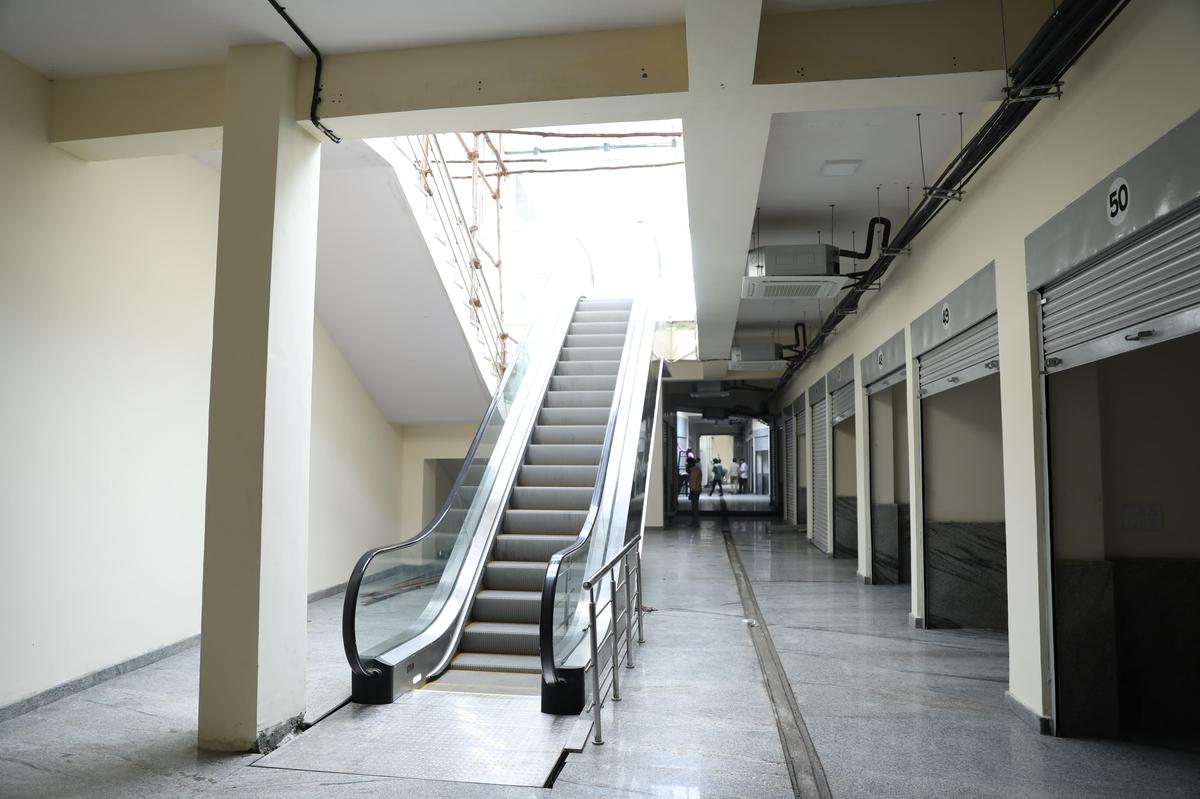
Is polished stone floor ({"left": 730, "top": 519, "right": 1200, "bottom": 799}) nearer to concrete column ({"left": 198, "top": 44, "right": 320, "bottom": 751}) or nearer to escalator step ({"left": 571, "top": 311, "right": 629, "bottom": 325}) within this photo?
concrete column ({"left": 198, "top": 44, "right": 320, "bottom": 751})

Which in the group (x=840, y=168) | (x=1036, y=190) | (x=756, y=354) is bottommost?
(x=1036, y=190)

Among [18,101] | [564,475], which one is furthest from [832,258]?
[18,101]

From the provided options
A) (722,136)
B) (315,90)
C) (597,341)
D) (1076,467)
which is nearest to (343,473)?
(597,341)

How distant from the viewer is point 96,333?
4941mm

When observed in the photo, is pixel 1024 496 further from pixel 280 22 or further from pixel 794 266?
pixel 280 22

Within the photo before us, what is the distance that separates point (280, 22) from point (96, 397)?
2.68 metres

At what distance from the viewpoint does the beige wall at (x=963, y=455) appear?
21.9 feet

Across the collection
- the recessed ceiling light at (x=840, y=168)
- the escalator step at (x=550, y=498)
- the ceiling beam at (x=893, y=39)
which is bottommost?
the escalator step at (x=550, y=498)

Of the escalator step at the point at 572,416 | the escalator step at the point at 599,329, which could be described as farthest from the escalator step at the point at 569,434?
the escalator step at the point at 599,329

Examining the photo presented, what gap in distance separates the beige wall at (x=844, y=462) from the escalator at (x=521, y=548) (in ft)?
11.8

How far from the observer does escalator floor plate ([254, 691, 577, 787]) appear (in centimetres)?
351

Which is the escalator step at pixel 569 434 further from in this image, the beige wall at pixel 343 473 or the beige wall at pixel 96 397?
the beige wall at pixel 96 397

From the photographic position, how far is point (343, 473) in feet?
27.5

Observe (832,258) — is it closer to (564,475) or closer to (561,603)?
(564,475)
